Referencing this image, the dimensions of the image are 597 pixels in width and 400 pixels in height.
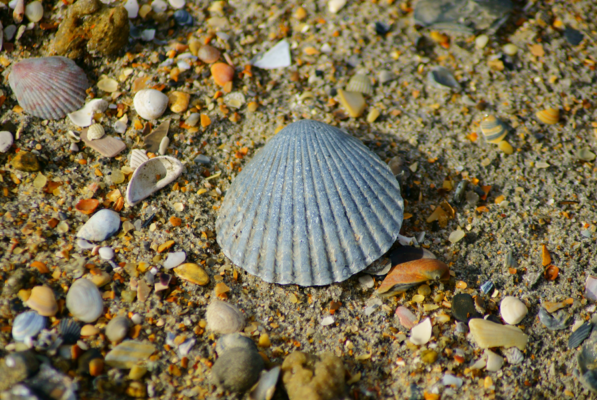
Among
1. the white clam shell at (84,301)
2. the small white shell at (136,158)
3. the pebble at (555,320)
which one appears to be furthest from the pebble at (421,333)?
the small white shell at (136,158)

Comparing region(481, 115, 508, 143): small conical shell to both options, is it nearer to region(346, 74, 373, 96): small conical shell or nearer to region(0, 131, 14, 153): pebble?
region(346, 74, 373, 96): small conical shell

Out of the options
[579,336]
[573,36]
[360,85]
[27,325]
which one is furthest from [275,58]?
[579,336]

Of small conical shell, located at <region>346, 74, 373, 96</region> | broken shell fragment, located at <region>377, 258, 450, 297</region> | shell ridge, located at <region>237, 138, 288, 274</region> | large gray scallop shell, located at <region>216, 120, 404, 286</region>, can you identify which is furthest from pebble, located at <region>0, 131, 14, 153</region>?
broken shell fragment, located at <region>377, 258, 450, 297</region>

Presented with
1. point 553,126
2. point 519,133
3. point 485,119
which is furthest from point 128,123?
point 553,126

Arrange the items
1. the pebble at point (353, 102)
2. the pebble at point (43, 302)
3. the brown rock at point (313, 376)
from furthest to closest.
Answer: the pebble at point (353, 102), the pebble at point (43, 302), the brown rock at point (313, 376)

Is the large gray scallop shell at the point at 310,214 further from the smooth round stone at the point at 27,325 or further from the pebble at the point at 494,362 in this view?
the smooth round stone at the point at 27,325

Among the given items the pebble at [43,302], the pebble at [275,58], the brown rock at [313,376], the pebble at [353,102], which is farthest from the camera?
the pebble at [275,58]
